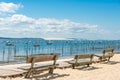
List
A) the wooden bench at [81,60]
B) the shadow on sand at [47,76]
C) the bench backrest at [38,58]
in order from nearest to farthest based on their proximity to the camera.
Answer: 1. the bench backrest at [38,58]
2. the shadow on sand at [47,76]
3. the wooden bench at [81,60]

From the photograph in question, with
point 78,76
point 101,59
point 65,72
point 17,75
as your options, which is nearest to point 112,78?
point 78,76

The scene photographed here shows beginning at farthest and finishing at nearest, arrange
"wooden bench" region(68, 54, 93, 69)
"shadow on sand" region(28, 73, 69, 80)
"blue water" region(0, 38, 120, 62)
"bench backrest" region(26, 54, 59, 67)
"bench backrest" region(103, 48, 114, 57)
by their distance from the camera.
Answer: "blue water" region(0, 38, 120, 62), "bench backrest" region(103, 48, 114, 57), "wooden bench" region(68, 54, 93, 69), "shadow on sand" region(28, 73, 69, 80), "bench backrest" region(26, 54, 59, 67)

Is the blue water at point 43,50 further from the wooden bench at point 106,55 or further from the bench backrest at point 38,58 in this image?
the bench backrest at point 38,58

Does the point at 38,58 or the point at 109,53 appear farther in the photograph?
the point at 109,53

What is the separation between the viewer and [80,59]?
15328 mm

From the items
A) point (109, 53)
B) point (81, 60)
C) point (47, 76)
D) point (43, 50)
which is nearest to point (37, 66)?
point (47, 76)

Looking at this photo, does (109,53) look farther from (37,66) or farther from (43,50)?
(43,50)

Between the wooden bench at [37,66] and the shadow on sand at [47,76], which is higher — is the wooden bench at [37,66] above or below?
above

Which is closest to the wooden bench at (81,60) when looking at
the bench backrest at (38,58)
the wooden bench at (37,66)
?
the wooden bench at (37,66)

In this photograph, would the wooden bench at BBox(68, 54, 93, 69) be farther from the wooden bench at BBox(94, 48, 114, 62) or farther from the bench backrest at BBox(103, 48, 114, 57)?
the bench backrest at BBox(103, 48, 114, 57)

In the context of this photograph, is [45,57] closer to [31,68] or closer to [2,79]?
[31,68]

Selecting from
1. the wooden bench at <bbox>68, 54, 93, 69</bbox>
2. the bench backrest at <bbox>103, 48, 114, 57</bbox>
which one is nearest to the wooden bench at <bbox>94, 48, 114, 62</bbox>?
the bench backrest at <bbox>103, 48, 114, 57</bbox>

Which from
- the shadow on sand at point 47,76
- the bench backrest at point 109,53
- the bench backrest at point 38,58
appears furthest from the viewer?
the bench backrest at point 109,53

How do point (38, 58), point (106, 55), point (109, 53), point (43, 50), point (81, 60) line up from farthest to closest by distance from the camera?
1. point (43, 50)
2. point (109, 53)
3. point (106, 55)
4. point (81, 60)
5. point (38, 58)
